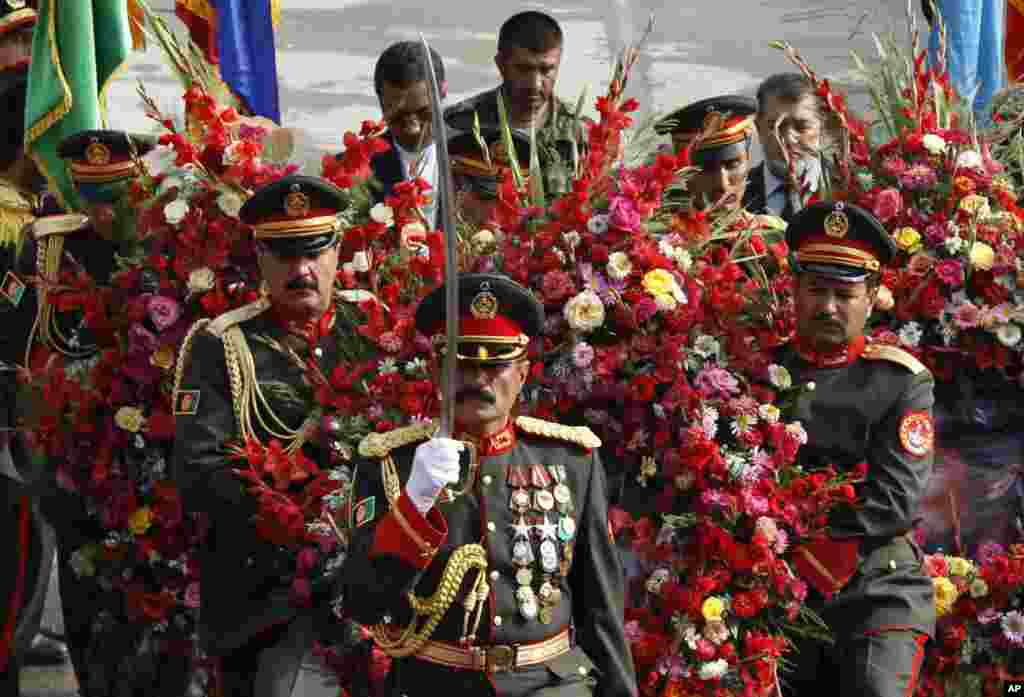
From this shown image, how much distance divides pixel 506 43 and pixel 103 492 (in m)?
2.62

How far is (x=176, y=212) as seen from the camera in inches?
313

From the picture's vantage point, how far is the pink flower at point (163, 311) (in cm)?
791

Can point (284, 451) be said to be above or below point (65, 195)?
below

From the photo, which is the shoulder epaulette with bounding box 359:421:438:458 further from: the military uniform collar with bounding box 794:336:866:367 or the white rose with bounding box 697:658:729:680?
the military uniform collar with bounding box 794:336:866:367

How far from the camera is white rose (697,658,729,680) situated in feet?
23.1

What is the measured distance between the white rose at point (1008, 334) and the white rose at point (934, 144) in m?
0.67

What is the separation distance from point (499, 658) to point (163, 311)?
7.13ft

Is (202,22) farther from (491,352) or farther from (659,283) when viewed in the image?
(491,352)

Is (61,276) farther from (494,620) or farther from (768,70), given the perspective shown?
(768,70)

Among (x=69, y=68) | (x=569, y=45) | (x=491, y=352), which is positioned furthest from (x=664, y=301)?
(x=569, y=45)

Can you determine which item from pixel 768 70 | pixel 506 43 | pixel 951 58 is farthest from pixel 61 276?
pixel 768 70

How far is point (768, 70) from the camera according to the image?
645 inches

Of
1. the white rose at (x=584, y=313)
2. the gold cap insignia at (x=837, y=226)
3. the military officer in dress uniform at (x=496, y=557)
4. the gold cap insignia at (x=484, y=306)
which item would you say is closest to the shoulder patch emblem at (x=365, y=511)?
the military officer in dress uniform at (x=496, y=557)

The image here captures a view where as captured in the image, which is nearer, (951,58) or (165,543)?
(165,543)
